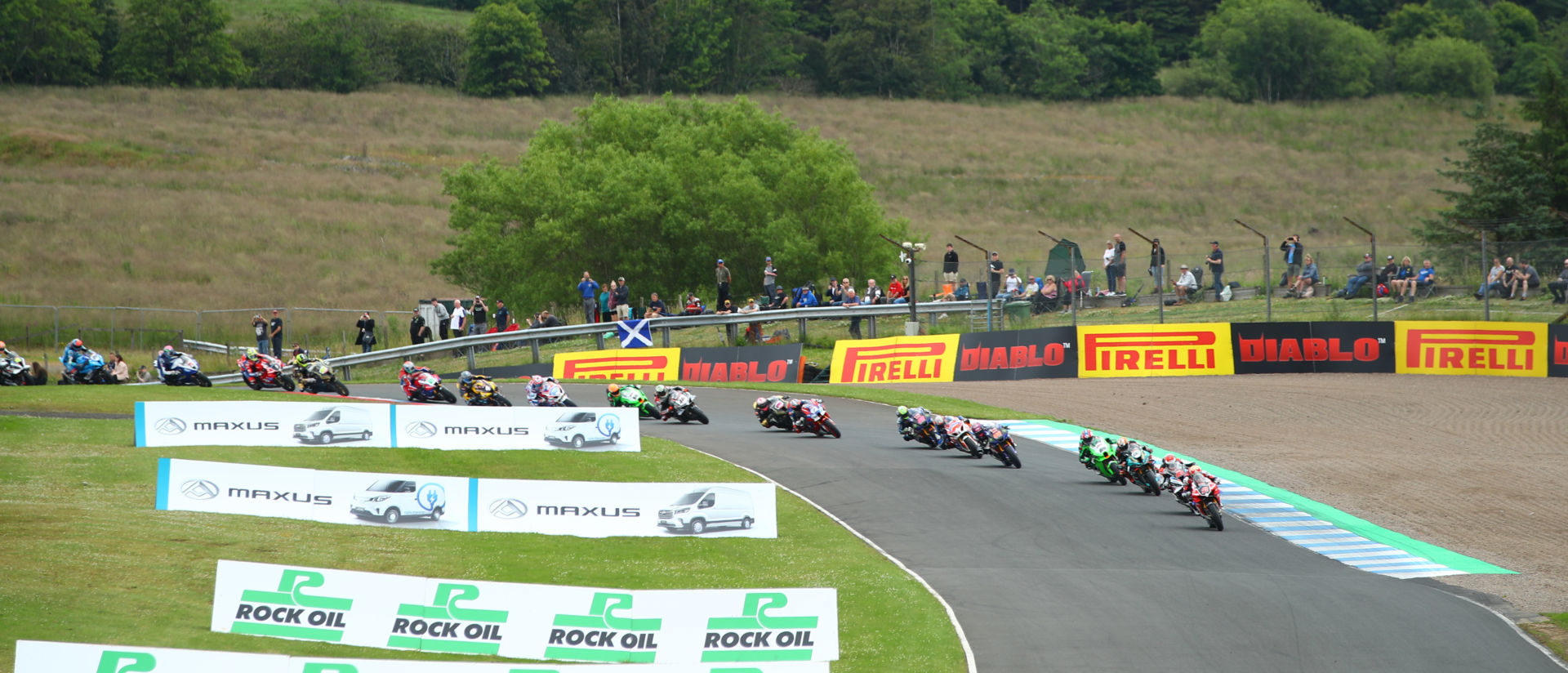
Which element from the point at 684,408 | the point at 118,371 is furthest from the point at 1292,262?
the point at 118,371

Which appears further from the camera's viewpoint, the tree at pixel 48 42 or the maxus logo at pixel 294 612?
the tree at pixel 48 42

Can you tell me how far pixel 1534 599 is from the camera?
15.4 m

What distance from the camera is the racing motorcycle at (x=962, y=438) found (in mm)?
23344

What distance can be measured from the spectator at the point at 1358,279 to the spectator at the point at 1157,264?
5101 mm

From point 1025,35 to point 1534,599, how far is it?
11677 cm

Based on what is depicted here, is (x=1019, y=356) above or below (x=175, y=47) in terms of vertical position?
below

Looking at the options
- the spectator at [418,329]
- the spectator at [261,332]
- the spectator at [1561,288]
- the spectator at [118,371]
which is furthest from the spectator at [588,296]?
the spectator at [1561,288]

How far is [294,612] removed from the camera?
11.5 m

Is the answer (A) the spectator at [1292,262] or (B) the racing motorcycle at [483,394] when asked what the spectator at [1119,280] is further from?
(B) the racing motorcycle at [483,394]

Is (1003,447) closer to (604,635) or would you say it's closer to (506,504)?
(506,504)

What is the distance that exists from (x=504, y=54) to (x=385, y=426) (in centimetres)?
9453

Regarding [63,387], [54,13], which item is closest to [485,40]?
[54,13]

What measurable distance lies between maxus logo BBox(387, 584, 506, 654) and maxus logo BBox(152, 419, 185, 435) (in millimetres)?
13029

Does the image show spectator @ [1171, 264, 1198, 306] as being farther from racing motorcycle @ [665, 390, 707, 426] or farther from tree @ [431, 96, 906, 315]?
racing motorcycle @ [665, 390, 707, 426]
